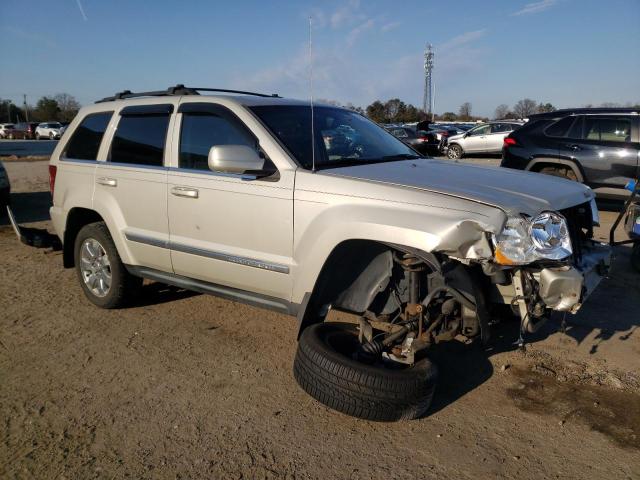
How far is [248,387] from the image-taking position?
3484 millimetres

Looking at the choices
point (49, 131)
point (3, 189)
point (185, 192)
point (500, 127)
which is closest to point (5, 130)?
point (49, 131)

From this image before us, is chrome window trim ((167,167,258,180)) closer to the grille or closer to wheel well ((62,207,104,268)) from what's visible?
wheel well ((62,207,104,268))

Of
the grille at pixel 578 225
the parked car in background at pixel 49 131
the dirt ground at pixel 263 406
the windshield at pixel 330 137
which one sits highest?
the parked car in background at pixel 49 131

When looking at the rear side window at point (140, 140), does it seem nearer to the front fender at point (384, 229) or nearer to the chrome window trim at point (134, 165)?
the chrome window trim at point (134, 165)

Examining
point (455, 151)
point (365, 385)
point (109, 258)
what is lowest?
point (365, 385)

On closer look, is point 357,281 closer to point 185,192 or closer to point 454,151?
point 185,192

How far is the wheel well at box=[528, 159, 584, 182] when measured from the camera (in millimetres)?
8680

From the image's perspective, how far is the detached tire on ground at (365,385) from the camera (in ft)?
9.59

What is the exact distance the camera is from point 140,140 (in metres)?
4.46

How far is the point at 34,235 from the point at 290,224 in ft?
14.8

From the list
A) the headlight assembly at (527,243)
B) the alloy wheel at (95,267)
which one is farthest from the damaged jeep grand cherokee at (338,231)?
the alloy wheel at (95,267)

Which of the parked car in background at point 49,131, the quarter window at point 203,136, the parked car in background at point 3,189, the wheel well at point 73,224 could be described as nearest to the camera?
the quarter window at point 203,136

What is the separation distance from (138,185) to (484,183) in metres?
2.74

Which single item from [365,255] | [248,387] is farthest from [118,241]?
[365,255]
